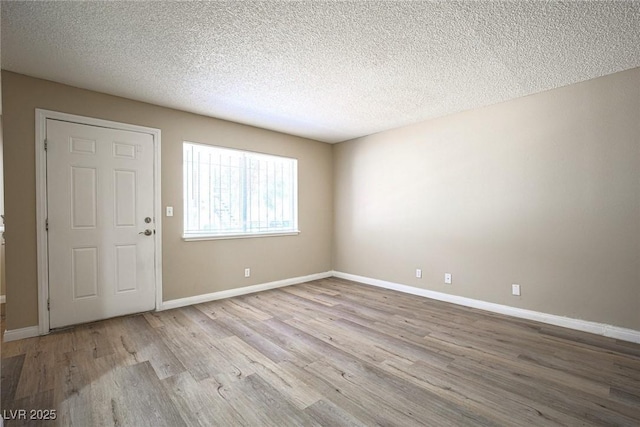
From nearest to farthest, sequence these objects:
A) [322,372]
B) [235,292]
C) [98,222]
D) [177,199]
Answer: [322,372] < [98,222] < [177,199] < [235,292]

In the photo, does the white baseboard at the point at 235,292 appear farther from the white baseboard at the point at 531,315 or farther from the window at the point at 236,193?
the white baseboard at the point at 531,315

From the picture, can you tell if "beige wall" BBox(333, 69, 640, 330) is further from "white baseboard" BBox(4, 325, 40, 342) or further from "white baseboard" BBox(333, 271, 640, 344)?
"white baseboard" BBox(4, 325, 40, 342)

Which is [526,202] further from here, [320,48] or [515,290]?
[320,48]

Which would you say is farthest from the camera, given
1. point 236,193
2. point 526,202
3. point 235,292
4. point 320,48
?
point 236,193

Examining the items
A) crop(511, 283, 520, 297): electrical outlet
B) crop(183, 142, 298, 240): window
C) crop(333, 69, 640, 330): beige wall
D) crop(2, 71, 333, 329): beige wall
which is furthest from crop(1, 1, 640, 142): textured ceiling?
crop(511, 283, 520, 297): electrical outlet

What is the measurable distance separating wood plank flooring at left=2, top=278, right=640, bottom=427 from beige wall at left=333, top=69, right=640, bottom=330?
0.50 m

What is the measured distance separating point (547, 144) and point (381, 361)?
2915mm

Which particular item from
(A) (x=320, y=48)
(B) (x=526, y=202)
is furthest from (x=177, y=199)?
(B) (x=526, y=202)

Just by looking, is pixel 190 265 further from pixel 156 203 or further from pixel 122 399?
pixel 122 399

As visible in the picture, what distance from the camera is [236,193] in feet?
14.1

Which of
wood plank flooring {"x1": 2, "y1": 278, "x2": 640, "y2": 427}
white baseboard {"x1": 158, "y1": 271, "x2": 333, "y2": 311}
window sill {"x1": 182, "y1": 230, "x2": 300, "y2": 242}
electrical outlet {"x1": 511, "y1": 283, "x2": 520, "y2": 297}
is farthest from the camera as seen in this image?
window sill {"x1": 182, "y1": 230, "x2": 300, "y2": 242}

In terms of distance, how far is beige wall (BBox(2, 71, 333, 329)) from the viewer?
8.96 feet

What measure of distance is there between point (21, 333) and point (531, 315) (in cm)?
525

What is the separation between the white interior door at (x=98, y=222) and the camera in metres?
2.93
